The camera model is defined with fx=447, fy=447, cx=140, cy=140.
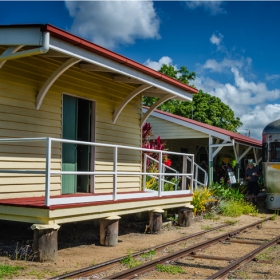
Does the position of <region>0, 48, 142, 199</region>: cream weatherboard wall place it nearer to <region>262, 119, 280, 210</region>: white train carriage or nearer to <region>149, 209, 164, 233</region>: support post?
<region>149, 209, 164, 233</region>: support post

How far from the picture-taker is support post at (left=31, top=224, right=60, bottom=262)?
7195mm

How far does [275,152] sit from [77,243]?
9.08 meters

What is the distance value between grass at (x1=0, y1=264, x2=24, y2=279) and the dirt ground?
0.10 metres

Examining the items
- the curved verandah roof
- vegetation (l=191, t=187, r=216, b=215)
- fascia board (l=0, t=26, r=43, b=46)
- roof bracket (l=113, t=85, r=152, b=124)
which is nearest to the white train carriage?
the curved verandah roof

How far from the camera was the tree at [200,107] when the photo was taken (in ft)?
A: 136

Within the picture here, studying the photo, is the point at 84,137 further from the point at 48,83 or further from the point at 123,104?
the point at 48,83

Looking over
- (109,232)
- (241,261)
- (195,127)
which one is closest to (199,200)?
(195,127)

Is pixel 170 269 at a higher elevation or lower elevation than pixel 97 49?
lower

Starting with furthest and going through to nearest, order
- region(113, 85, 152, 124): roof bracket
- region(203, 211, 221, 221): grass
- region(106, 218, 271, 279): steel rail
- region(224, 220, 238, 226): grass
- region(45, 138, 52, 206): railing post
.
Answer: region(203, 211, 221, 221): grass
region(224, 220, 238, 226): grass
region(113, 85, 152, 124): roof bracket
region(45, 138, 52, 206): railing post
region(106, 218, 271, 279): steel rail

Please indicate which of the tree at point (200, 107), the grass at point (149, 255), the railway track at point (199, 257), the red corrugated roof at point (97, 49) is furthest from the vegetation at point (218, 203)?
the tree at point (200, 107)

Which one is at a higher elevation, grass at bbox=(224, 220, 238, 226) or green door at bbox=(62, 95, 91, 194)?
green door at bbox=(62, 95, 91, 194)

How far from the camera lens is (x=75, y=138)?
10.3 meters

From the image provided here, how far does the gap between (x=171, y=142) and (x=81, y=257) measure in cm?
1502

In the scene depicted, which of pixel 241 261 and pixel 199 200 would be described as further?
pixel 199 200
